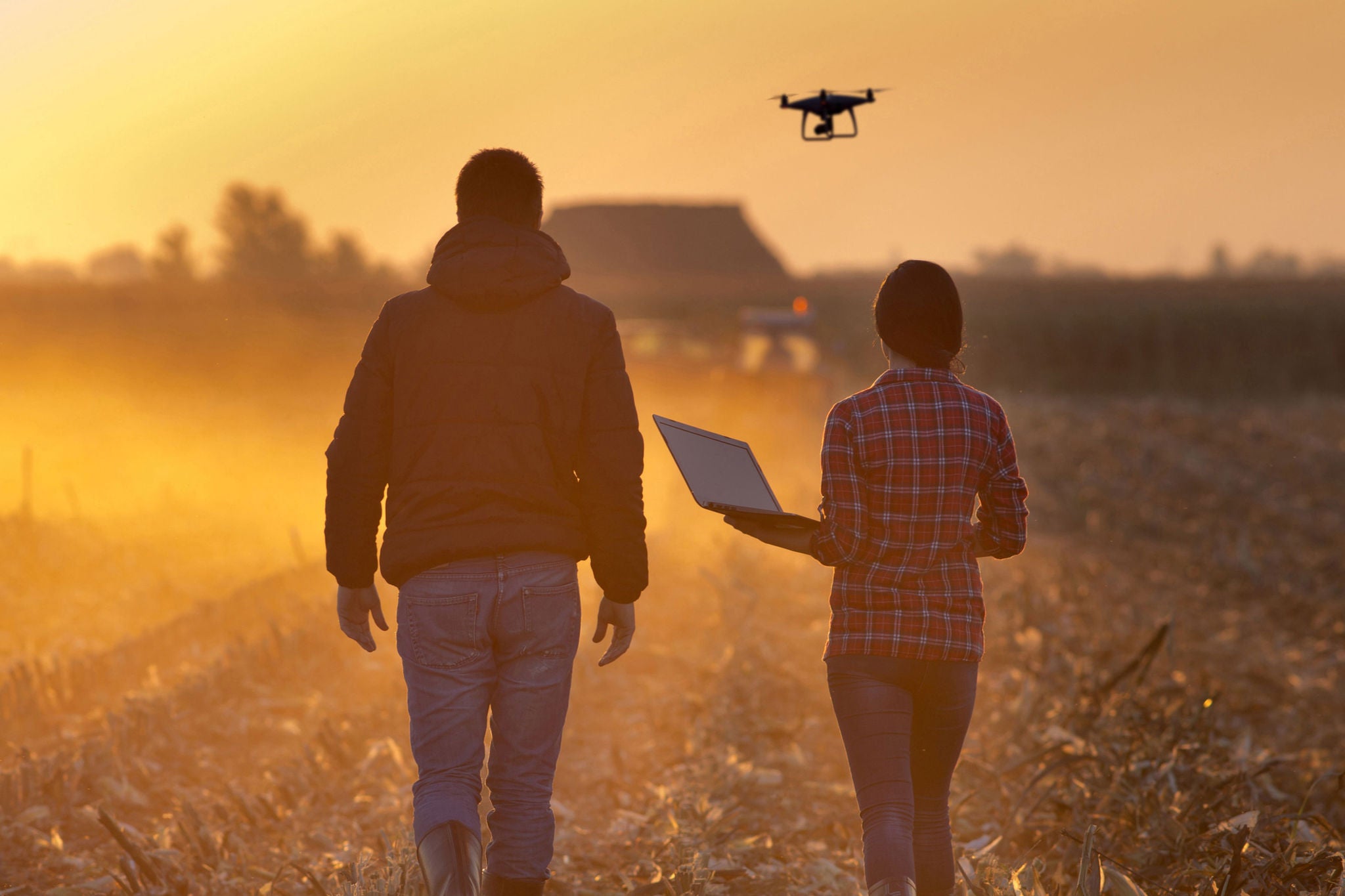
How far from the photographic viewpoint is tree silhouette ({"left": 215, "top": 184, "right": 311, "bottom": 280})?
67312mm

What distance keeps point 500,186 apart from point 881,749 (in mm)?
1775

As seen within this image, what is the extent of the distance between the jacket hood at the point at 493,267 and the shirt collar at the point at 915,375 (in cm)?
89

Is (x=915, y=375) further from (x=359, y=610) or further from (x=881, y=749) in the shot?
(x=359, y=610)

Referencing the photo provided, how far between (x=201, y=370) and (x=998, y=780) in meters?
26.1

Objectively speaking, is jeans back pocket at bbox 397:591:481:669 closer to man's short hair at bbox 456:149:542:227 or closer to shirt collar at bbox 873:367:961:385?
man's short hair at bbox 456:149:542:227

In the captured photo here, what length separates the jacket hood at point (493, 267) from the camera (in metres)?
3.07

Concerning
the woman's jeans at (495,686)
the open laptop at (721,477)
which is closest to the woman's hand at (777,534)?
the open laptop at (721,477)

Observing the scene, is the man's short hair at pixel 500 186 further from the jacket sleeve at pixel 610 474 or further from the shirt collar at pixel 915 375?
the shirt collar at pixel 915 375

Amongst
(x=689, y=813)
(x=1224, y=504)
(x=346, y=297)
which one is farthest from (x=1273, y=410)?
(x=346, y=297)

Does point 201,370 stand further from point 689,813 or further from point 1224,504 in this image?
point 689,813

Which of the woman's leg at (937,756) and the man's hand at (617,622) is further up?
the man's hand at (617,622)

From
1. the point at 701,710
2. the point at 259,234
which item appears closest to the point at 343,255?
the point at 259,234

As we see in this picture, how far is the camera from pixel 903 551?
10.0 ft

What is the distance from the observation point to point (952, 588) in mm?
3076
